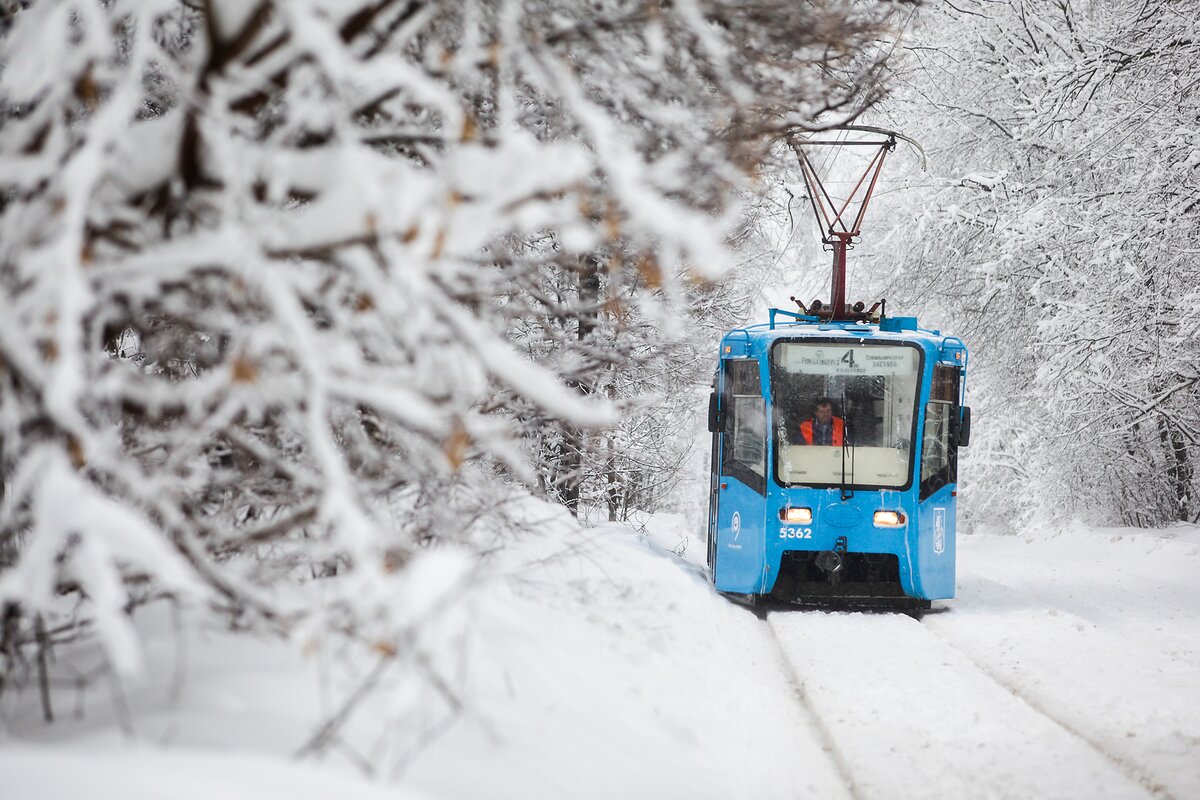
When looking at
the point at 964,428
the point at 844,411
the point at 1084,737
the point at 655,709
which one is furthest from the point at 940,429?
the point at 655,709

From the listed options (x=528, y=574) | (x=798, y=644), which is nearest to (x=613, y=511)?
(x=798, y=644)

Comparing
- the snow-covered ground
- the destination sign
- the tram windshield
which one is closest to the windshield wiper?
the tram windshield

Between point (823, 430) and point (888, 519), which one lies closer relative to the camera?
point (888, 519)

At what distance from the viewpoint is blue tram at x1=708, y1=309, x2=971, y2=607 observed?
30.8ft

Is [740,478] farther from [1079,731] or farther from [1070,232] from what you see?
[1070,232]

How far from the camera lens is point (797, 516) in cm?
944

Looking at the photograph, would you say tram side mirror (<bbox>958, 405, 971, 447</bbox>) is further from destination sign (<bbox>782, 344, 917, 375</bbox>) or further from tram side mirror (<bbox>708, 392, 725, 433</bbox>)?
tram side mirror (<bbox>708, 392, 725, 433</bbox>)

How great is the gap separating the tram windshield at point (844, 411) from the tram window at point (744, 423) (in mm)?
168

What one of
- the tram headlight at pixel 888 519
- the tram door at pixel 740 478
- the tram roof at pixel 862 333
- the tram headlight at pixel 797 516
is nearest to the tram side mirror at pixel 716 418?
the tram door at pixel 740 478

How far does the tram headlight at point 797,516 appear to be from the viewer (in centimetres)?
942

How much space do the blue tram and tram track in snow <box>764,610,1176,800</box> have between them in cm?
184

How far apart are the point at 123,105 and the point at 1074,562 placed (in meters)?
15.0

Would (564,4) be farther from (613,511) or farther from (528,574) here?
(613,511)

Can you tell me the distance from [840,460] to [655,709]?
215 inches
